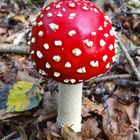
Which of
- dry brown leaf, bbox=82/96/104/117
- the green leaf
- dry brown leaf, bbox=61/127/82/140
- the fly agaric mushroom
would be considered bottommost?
dry brown leaf, bbox=61/127/82/140

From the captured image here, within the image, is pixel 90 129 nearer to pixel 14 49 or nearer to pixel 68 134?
pixel 68 134

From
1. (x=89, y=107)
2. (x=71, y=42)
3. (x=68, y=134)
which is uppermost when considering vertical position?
(x=71, y=42)

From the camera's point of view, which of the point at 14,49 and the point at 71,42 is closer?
the point at 71,42

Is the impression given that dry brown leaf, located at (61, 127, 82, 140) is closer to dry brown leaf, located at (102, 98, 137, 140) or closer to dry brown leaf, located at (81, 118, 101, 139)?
dry brown leaf, located at (81, 118, 101, 139)

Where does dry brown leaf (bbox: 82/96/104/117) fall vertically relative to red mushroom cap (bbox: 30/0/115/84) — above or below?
below

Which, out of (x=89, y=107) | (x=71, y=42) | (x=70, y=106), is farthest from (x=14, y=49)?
(x=71, y=42)

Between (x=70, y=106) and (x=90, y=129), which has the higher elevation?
(x=70, y=106)

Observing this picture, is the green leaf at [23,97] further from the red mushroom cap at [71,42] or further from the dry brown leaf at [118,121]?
the red mushroom cap at [71,42]

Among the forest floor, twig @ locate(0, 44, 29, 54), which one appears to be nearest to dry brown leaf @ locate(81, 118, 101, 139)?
the forest floor
